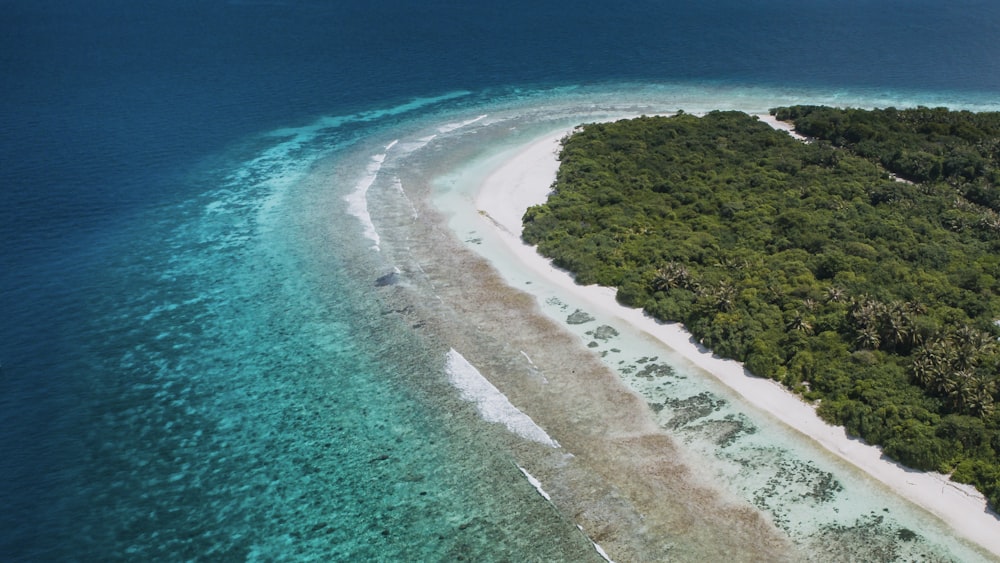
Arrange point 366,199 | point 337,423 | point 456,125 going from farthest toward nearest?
point 456,125 → point 366,199 → point 337,423

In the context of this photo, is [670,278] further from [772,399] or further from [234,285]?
[234,285]

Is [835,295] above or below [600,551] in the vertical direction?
above

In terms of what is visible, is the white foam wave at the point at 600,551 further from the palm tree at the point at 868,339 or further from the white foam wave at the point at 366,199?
the white foam wave at the point at 366,199

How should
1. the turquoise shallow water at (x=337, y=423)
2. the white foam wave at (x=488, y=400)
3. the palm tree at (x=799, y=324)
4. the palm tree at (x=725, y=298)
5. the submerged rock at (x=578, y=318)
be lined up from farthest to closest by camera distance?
the submerged rock at (x=578, y=318), the palm tree at (x=725, y=298), the palm tree at (x=799, y=324), the white foam wave at (x=488, y=400), the turquoise shallow water at (x=337, y=423)

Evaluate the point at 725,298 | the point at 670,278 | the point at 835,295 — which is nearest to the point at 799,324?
the point at 835,295

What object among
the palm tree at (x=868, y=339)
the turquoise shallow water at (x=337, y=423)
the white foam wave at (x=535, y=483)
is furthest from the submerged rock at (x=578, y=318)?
the palm tree at (x=868, y=339)

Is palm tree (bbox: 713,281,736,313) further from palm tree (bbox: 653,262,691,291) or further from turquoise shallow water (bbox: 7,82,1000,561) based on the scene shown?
turquoise shallow water (bbox: 7,82,1000,561)

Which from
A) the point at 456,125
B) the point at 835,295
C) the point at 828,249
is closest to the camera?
the point at 835,295

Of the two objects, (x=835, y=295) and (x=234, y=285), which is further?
(x=234, y=285)
